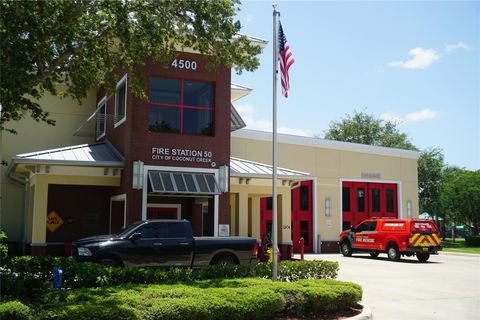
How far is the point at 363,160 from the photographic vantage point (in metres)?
35.3

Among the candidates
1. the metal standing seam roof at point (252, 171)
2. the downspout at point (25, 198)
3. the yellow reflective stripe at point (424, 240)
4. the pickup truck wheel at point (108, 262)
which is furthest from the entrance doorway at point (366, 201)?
the pickup truck wheel at point (108, 262)

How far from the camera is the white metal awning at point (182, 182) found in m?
18.1

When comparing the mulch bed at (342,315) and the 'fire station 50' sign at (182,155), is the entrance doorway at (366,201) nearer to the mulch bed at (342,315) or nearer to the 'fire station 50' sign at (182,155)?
the 'fire station 50' sign at (182,155)

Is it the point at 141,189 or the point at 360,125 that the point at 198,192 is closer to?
the point at 141,189

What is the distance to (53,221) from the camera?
22250 mm

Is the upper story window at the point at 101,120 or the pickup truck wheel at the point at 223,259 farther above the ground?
the upper story window at the point at 101,120

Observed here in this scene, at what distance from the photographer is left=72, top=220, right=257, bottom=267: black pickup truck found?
563 inches

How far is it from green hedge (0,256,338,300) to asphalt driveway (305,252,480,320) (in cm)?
248

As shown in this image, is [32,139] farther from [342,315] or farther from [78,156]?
[342,315]

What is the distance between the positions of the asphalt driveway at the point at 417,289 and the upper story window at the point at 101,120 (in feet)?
40.4

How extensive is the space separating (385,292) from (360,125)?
50982mm

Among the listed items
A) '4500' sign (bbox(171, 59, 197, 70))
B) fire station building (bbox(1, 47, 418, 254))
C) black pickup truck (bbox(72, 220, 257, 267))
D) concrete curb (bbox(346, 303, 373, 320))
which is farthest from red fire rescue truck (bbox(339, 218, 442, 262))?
concrete curb (bbox(346, 303, 373, 320))

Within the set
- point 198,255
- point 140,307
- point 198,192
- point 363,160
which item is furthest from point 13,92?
point 363,160

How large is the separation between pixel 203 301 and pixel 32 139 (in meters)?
19.8
